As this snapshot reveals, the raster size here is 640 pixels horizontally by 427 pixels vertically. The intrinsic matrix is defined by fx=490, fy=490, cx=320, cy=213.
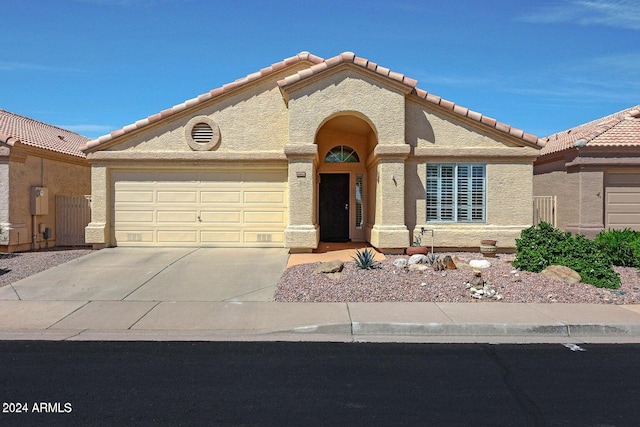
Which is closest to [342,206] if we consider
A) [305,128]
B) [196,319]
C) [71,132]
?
[305,128]

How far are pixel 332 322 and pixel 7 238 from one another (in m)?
11.2

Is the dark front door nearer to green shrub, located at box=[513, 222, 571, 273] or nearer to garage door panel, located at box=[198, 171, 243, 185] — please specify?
garage door panel, located at box=[198, 171, 243, 185]

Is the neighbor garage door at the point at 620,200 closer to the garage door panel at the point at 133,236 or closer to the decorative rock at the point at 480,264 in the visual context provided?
the decorative rock at the point at 480,264

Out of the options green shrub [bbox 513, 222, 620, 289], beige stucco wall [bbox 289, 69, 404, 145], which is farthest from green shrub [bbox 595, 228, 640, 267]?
beige stucco wall [bbox 289, 69, 404, 145]

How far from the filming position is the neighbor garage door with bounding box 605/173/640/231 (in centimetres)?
1659

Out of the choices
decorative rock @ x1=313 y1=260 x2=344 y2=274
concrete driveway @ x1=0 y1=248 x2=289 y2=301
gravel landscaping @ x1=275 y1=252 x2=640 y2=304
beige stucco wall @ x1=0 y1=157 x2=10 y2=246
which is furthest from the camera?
beige stucco wall @ x1=0 y1=157 x2=10 y2=246

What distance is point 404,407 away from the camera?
468cm

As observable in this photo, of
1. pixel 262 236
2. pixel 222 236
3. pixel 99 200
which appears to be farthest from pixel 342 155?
pixel 99 200

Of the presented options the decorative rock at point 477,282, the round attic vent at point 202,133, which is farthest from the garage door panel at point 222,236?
the decorative rock at point 477,282

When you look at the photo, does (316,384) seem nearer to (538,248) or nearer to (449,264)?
(449,264)

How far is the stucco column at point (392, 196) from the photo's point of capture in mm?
13562

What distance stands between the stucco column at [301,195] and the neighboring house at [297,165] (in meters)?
0.03

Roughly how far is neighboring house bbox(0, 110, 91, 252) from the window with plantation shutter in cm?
1156

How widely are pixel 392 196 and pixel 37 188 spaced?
10901 millimetres
